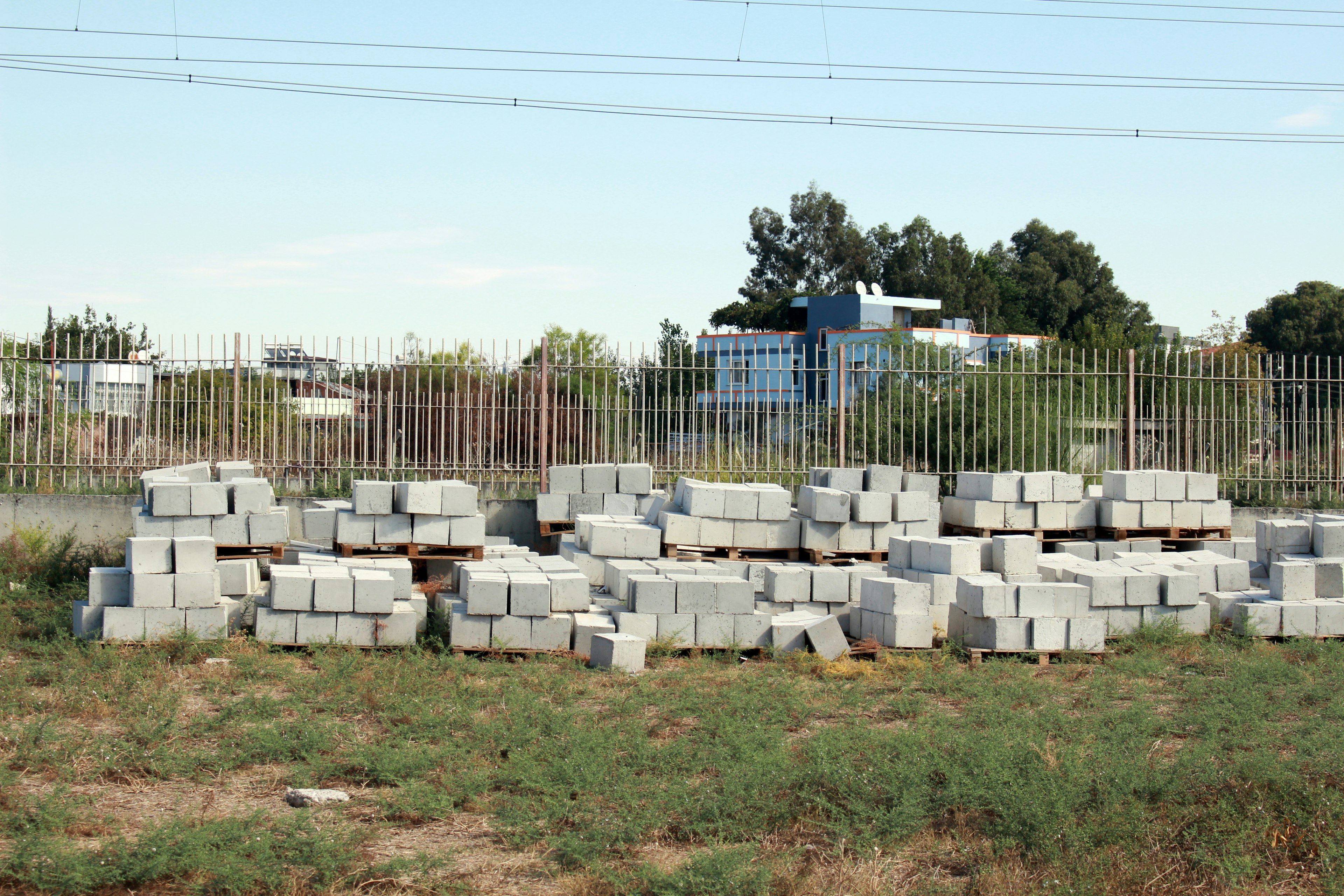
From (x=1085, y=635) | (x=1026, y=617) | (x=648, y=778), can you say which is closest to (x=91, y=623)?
(x=648, y=778)

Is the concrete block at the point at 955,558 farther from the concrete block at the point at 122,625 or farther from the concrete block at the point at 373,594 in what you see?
the concrete block at the point at 122,625

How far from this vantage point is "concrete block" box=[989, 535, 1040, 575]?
11156mm

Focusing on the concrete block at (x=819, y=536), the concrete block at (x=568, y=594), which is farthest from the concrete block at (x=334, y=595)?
the concrete block at (x=819, y=536)

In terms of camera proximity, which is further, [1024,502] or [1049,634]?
[1024,502]

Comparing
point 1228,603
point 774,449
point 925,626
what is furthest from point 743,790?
point 774,449

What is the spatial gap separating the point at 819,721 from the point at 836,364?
821 cm

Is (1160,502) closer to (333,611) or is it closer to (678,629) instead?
(678,629)

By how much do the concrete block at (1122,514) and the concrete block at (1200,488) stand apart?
680 mm

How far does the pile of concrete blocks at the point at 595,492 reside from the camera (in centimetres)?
1291

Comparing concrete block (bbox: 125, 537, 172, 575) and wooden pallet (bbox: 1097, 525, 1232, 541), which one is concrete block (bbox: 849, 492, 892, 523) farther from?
concrete block (bbox: 125, 537, 172, 575)

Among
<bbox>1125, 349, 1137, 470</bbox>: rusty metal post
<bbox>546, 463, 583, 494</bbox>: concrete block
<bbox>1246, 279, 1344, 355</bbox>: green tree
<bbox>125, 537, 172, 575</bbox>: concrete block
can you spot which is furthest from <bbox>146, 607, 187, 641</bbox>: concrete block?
<bbox>1246, 279, 1344, 355</bbox>: green tree

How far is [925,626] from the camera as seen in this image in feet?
33.7

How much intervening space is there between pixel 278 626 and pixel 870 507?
242 inches

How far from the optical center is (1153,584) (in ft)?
35.9
